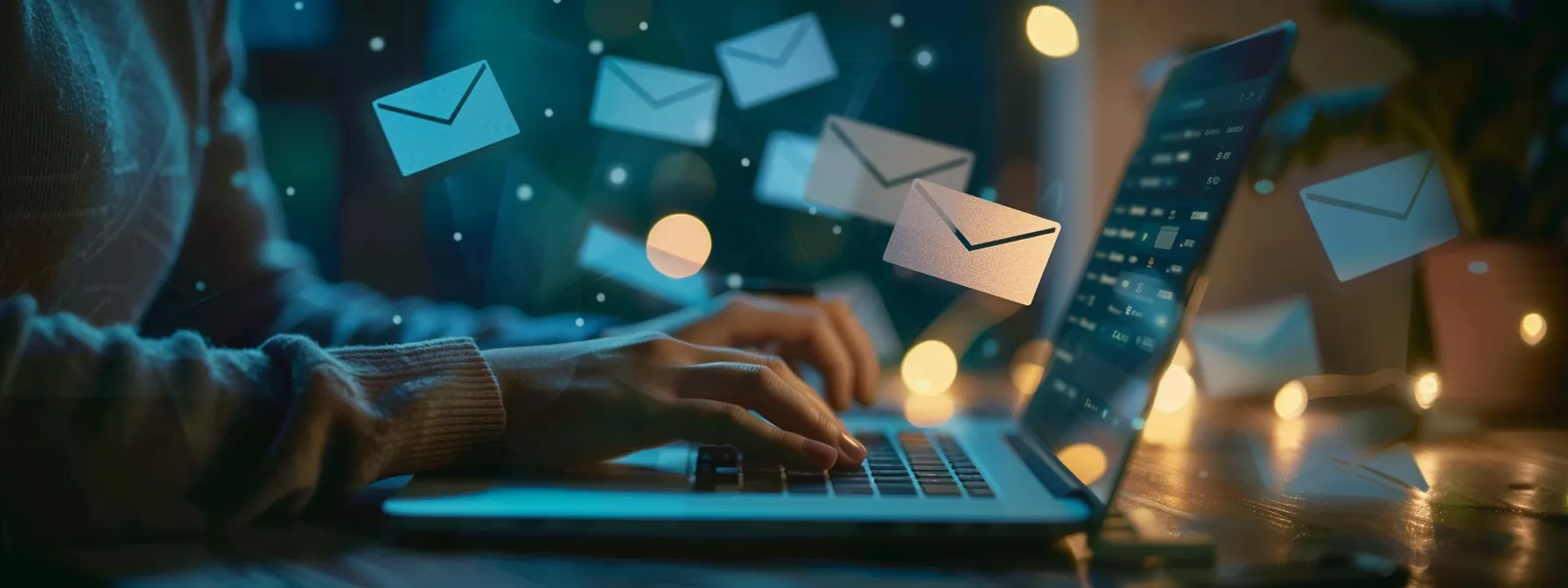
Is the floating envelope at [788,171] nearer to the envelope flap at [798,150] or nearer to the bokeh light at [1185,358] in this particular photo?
the envelope flap at [798,150]

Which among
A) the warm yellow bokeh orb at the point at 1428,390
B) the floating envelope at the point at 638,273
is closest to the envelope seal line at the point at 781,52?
the floating envelope at the point at 638,273

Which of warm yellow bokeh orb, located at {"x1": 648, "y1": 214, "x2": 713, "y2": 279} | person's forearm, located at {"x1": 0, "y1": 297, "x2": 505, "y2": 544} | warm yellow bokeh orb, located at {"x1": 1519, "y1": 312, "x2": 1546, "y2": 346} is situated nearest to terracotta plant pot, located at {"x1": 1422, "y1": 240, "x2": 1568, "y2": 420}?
warm yellow bokeh orb, located at {"x1": 1519, "y1": 312, "x2": 1546, "y2": 346}

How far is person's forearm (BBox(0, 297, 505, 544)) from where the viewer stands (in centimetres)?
43

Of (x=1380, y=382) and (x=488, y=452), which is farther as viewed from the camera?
(x=1380, y=382)

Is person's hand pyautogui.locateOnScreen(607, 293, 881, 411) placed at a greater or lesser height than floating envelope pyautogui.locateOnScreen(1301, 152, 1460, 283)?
lesser

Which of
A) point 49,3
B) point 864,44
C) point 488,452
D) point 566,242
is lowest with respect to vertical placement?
point 488,452

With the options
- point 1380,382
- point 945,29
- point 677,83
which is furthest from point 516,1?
point 1380,382

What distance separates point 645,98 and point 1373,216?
20.4 inches

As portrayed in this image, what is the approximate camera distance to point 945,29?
131cm

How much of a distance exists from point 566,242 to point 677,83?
324mm

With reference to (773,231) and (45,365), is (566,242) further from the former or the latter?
(45,365)

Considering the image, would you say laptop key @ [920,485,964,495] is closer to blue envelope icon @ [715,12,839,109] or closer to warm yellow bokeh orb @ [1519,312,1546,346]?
blue envelope icon @ [715,12,839,109]

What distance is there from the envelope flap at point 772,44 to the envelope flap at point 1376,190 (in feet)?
1.39

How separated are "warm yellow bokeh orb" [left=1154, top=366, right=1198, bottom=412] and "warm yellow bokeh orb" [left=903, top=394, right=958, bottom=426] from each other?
7.1 inches
